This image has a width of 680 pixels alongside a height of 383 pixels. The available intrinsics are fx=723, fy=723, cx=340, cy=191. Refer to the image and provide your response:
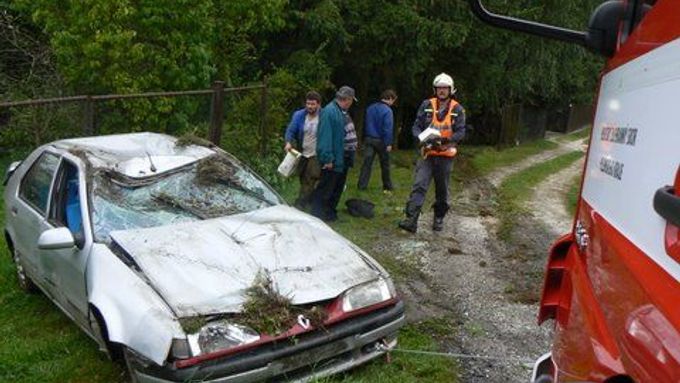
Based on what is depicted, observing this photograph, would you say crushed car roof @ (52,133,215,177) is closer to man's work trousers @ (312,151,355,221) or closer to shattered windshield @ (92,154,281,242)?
shattered windshield @ (92,154,281,242)

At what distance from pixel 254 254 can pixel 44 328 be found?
2047 millimetres

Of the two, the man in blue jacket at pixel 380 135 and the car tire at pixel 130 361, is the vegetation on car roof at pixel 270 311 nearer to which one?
the car tire at pixel 130 361

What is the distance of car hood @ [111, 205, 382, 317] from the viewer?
13.5 feet

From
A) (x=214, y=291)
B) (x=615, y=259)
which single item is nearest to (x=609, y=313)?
(x=615, y=259)

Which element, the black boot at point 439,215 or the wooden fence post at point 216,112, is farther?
the wooden fence post at point 216,112

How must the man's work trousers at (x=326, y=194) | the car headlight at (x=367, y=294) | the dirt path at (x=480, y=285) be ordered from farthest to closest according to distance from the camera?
the man's work trousers at (x=326, y=194) < the dirt path at (x=480, y=285) < the car headlight at (x=367, y=294)

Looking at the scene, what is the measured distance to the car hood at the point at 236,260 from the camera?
13.5ft

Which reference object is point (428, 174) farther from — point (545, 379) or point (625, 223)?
point (625, 223)

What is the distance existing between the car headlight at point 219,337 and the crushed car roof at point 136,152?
70.0 inches

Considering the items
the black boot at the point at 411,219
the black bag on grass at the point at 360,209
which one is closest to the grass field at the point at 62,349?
the black boot at the point at 411,219

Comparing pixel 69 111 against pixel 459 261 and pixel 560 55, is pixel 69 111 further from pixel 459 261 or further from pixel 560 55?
pixel 560 55

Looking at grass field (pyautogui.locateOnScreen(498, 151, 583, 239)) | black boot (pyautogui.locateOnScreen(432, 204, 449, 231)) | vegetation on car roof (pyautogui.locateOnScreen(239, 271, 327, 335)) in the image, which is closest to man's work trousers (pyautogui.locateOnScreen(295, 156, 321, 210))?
black boot (pyautogui.locateOnScreen(432, 204, 449, 231))

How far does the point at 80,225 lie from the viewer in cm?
490

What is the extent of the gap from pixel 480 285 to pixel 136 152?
11.1 ft
